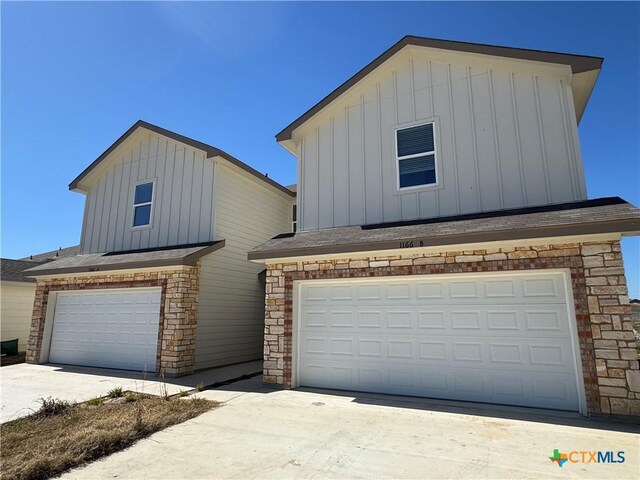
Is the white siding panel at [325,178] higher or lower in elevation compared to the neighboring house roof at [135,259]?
higher

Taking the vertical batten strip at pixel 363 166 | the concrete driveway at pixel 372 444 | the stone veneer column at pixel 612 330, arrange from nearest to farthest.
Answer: the concrete driveway at pixel 372 444 → the stone veneer column at pixel 612 330 → the vertical batten strip at pixel 363 166

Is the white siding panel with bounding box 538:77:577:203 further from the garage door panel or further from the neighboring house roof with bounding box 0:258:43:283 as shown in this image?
the neighboring house roof with bounding box 0:258:43:283

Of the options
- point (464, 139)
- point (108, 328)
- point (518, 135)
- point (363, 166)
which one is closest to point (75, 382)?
point (108, 328)

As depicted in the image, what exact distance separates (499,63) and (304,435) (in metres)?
A: 8.68

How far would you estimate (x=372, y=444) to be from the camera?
15.6 feet

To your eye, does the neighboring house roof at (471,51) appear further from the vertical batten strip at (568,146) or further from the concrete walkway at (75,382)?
the concrete walkway at (75,382)

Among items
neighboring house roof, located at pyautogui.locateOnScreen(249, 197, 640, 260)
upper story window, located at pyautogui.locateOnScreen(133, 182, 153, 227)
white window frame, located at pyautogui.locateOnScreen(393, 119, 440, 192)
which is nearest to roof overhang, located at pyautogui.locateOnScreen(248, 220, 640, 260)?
neighboring house roof, located at pyautogui.locateOnScreen(249, 197, 640, 260)

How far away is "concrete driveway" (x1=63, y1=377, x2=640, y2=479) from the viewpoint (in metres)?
4.01

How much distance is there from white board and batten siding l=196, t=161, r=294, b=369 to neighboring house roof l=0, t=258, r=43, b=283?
8.63m

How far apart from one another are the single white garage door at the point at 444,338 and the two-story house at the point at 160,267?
3.96 m

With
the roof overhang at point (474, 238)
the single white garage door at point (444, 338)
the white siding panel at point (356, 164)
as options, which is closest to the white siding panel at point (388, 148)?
the white siding panel at point (356, 164)

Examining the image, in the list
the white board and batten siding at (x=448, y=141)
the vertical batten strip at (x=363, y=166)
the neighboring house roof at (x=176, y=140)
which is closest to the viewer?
the white board and batten siding at (x=448, y=141)

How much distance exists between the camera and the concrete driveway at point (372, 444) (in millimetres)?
4012

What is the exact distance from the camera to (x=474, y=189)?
26.8 ft
